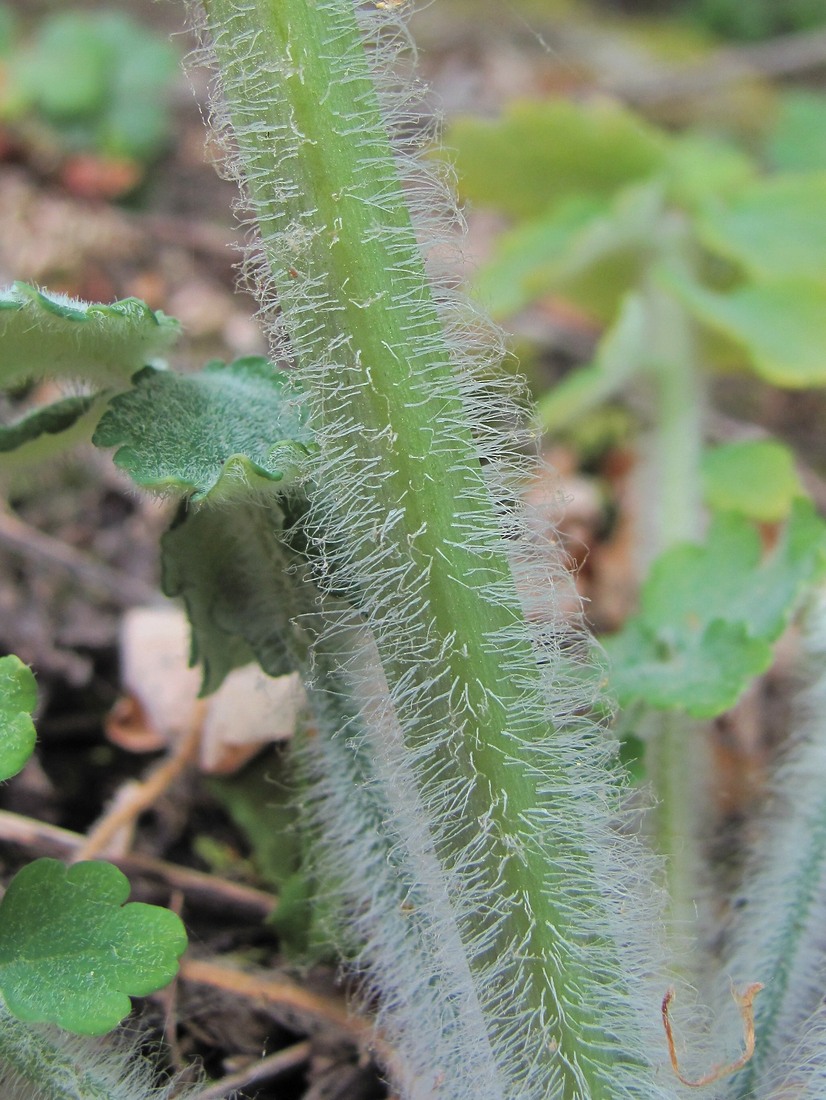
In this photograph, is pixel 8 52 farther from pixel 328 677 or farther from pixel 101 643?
pixel 328 677

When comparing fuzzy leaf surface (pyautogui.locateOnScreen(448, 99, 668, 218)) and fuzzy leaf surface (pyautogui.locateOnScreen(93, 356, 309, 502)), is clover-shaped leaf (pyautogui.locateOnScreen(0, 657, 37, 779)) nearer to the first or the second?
fuzzy leaf surface (pyautogui.locateOnScreen(93, 356, 309, 502))

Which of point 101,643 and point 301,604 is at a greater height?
point 301,604

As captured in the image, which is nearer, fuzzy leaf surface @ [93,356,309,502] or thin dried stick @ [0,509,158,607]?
fuzzy leaf surface @ [93,356,309,502]

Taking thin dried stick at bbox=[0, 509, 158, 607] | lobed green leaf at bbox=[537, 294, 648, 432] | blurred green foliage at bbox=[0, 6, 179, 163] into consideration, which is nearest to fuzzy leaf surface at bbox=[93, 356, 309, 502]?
thin dried stick at bbox=[0, 509, 158, 607]

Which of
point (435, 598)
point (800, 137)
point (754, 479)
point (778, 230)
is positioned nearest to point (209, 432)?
point (435, 598)

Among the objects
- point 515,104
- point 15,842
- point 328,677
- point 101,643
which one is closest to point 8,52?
point 515,104

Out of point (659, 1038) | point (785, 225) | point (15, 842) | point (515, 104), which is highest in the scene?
point (515, 104)
